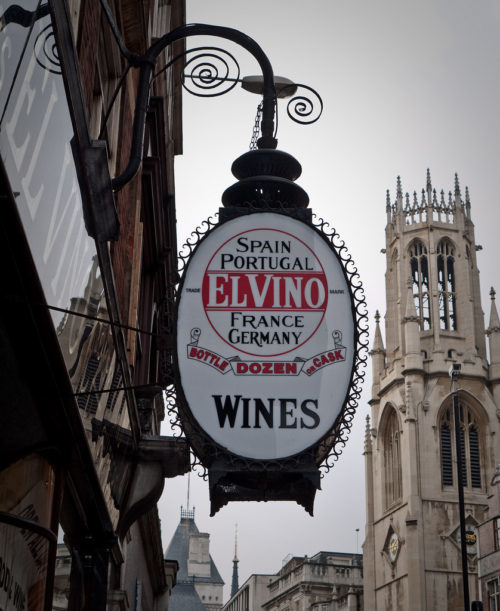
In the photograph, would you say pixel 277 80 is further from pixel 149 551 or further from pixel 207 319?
pixel 149 551

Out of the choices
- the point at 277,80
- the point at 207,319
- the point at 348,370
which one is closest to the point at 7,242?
the point at 207,319

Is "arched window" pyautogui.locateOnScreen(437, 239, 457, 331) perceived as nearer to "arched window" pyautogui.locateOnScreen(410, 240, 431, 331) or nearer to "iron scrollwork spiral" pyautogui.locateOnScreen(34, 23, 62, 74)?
"arched window" pyautogui.locateOnScreen(410, 240, 431, 331)

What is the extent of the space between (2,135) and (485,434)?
240 feet

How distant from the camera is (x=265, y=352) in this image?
6387 millimetres

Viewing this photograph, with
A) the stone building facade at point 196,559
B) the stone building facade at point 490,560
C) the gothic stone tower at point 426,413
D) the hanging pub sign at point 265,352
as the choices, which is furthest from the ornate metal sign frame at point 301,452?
the stone building facade at point 196,559

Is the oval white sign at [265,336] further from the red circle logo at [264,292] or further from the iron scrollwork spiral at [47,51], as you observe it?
the iron scrollwork spiral at [47,51]

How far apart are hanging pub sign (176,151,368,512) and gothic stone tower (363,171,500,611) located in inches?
2373

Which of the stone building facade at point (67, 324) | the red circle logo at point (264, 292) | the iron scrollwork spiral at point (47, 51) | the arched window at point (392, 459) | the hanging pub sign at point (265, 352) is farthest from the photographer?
the arched window at point (392, 459)

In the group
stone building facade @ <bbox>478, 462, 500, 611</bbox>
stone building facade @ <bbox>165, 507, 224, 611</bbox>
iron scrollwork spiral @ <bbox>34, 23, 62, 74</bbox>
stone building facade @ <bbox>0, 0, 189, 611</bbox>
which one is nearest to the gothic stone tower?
stone building facade @ <bbox>478, 462, 500, 611</bbox>

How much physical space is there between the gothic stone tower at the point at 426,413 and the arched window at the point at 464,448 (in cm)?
8

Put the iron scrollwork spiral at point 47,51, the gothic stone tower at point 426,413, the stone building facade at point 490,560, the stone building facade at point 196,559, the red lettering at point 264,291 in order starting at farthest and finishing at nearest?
the stone building facade at point 196,559
the gothic stone tower at point 426,413
the stone building facade at point 490,560
the red lettering at point 264,291
the iron scrollwork spiral at point 47,51

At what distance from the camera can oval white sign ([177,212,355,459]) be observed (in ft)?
20.1

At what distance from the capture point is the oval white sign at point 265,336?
6.14 meters

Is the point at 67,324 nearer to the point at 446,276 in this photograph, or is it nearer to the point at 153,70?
the point at 153,70
